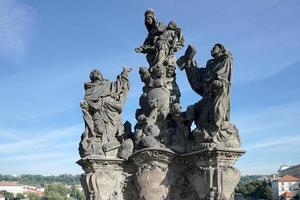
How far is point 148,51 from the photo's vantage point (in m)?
12.0

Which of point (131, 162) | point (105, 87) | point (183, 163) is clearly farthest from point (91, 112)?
point (183, 163)

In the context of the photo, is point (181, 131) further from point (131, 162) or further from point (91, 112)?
point (91, 112)

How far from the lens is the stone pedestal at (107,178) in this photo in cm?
1070

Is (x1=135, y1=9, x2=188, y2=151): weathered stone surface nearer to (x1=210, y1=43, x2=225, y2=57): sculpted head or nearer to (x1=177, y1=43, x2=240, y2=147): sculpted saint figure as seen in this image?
(x1=177, y1=43, x2=240, y2=147): sculpted saint figure

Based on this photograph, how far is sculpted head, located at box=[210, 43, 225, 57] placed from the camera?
10352 mm

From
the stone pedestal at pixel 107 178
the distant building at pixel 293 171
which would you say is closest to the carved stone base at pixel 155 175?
the stone pedestal at pixel 107 178

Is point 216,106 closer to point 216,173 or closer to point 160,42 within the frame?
point 216,173

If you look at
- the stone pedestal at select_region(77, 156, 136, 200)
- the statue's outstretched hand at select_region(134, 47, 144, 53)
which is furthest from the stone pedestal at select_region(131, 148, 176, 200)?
the statue's outstretched hand at select_region(134, 47, 144, 53)

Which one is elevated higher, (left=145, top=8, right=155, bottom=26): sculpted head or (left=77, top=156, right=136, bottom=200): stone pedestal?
(left=145, top=8, right=155, bottom=26): sculpted head

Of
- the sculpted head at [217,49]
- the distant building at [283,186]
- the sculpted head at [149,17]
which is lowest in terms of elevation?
the sculpted head at [217,49]

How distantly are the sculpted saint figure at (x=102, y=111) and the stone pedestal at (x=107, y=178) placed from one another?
0.27m

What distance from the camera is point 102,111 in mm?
11211

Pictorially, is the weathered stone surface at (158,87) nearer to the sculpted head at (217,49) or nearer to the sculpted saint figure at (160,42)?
the sculpted saint figure at (160,42)

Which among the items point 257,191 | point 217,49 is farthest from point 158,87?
point 257,191
